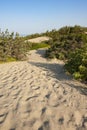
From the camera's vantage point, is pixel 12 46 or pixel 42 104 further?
pixel 12 46

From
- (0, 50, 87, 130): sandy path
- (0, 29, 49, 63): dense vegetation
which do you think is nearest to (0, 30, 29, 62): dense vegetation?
(0, 29, 49, 63): dense vegetation

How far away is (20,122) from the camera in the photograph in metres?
4.65

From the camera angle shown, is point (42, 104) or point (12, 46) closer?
point (42, 104)

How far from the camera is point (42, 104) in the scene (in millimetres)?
5703

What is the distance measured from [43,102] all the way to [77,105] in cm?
86

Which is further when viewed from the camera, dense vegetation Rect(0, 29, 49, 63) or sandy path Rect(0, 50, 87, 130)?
dense vegetation Rect(0, 29, 49, 63)

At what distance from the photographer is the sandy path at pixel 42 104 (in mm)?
→ 4584

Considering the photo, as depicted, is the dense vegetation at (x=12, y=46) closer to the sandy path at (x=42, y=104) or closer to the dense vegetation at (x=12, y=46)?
the dense vegetation at (x=12, y=46)

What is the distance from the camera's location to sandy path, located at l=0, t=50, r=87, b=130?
15.0 feet

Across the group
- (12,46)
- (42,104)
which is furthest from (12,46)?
(42,104)

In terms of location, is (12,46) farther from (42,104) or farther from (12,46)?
(42,104)

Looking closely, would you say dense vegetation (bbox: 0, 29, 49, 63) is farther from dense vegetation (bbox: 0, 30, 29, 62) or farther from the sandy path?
the sandy path

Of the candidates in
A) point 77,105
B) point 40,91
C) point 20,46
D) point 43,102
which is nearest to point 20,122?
point 43,102

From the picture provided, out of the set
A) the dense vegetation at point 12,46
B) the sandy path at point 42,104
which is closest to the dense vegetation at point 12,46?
the dense vegetation at point 12,46
